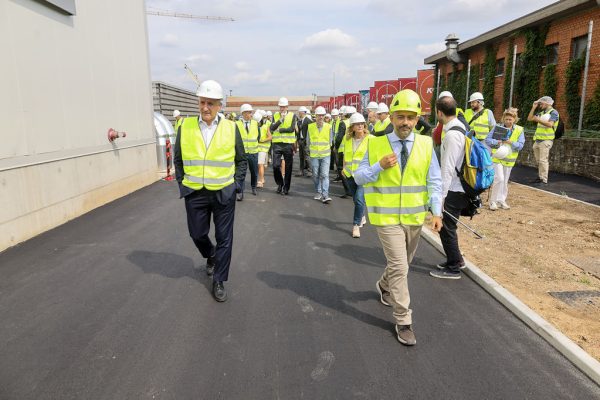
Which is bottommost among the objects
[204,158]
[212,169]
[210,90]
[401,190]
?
[401,190]

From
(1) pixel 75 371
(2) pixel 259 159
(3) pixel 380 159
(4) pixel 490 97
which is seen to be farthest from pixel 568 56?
(1) pixel 75 371

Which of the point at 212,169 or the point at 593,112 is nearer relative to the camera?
the point at 212,169

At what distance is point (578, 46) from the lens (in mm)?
16609

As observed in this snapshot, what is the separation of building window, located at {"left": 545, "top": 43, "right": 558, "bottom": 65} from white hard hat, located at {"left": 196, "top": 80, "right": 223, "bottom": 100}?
60.3ft

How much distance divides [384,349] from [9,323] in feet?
10.8

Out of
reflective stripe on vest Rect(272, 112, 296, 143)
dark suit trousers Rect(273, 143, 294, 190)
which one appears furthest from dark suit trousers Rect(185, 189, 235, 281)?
reflective stripe on vest Rect(272, 112, 296, 143)

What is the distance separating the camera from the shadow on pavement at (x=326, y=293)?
13.6 ft

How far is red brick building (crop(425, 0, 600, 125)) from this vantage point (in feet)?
49.6

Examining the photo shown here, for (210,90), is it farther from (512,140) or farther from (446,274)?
(512,140)

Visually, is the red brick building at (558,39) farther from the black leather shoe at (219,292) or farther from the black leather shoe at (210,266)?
the black leather shoe at (219,292)

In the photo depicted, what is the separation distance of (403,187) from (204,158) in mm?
2024

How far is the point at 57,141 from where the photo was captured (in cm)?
740

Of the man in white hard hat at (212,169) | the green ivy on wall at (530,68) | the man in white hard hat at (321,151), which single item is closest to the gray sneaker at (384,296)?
the man in white hard hat at (212,169)

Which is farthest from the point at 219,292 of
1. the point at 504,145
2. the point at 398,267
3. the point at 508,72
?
the point at 508,72
